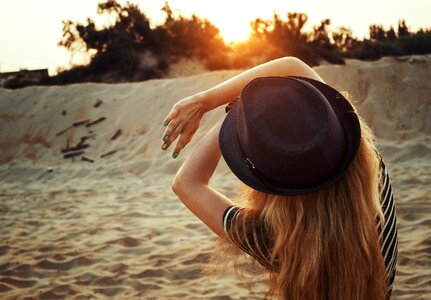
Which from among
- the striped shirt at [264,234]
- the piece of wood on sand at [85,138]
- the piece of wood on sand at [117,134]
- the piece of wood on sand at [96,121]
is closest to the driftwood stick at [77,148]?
the piece of wood on sand at [85,138]

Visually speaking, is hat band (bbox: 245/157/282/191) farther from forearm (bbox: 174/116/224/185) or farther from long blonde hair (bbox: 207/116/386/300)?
forearm (bbox: 174/116/224/185)

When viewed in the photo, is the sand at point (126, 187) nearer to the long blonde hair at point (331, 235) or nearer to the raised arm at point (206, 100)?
the raised arm at point (206, 100)

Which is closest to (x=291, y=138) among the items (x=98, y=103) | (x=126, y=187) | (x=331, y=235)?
(x=331, y=235)

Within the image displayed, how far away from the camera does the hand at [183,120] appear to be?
1474 mm

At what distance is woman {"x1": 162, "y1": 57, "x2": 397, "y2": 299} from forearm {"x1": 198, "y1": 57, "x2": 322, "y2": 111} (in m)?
0.30

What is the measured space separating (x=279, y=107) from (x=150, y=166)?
8.18 metres

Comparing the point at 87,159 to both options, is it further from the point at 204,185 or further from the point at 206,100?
the point at 204,185

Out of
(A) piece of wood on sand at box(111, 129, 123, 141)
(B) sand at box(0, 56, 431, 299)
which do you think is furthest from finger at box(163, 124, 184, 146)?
(A) piece of wood on sand at box(111, 129, 123, 141)

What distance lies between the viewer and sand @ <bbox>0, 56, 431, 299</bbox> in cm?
377

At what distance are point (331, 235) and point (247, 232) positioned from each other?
0.72 ft

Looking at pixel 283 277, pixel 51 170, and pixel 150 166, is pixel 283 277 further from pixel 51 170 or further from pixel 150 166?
pixel 51 170

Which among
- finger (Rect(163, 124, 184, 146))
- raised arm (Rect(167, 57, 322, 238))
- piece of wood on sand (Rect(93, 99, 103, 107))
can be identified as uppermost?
finger (Rect(163, 124, 184, 146))

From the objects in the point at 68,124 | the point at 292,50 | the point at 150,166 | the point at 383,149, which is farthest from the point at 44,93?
the point at 383,149

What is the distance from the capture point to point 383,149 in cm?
805
